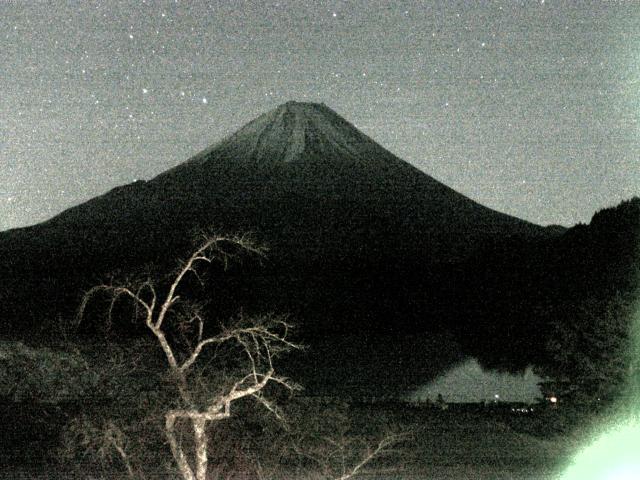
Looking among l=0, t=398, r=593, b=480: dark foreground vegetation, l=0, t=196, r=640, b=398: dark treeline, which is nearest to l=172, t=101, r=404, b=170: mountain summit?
l=0, t=196, r=640, b=398: dark treeline

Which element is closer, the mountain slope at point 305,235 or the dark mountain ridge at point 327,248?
the dark mountain ridge at point 327,248

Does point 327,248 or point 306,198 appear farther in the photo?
point 306,198

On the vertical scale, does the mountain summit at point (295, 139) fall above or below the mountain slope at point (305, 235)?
above

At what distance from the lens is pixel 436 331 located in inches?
1612

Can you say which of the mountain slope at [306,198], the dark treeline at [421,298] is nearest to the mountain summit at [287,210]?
the mountain slope at [306,198]

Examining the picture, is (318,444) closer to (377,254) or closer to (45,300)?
(45,300)

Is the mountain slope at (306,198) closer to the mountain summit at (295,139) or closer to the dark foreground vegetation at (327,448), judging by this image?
the mountain summit at (295,139)

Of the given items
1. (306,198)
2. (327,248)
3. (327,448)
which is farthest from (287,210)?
(327,448)

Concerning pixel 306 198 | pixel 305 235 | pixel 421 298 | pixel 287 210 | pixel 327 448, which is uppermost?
pixel 306 198

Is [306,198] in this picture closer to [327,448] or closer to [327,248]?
[327,248]

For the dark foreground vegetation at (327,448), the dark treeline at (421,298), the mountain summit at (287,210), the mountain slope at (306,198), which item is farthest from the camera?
the mountain slope at (306,198)

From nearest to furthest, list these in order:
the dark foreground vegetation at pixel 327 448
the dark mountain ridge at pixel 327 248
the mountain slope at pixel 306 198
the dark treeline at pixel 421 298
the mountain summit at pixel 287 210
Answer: the dark foreground vegetation at pixel 327 448 → the dark treeline at pixel 421 298 → the dark mountain ridge at pixel 327 248 → the mountain summit at pixel 287 210 → the mountain slope at pixel 306 198

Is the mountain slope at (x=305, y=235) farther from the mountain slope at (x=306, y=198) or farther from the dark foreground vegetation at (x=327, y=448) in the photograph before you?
the dark foreground vegetation at (x=327, y=448)

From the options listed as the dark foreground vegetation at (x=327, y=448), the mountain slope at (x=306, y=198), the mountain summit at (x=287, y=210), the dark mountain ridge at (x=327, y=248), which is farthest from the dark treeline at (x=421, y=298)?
the mountain slope at (x=306, y=198)
